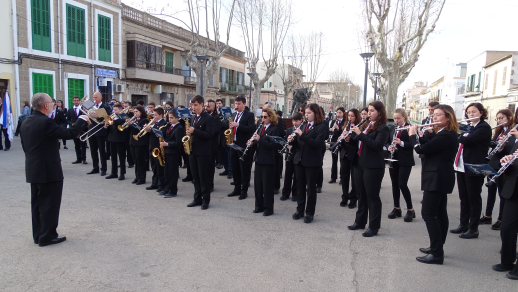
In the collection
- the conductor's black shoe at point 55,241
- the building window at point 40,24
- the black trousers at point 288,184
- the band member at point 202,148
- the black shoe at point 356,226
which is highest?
the building window at point 40,24

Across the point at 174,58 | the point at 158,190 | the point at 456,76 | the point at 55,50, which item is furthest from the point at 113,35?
the point at 456,76

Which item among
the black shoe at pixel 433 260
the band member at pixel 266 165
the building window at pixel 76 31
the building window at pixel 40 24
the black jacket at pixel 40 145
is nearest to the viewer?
the black shoe at pixel 433 260

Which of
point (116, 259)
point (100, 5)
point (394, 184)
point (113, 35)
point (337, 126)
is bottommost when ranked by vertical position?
point (116, 259)

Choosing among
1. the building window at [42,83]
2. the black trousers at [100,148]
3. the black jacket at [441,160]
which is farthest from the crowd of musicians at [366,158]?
the building window at [42,83]

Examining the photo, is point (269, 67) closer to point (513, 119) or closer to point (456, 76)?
point (513, 119)

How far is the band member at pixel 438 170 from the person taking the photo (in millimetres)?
4164

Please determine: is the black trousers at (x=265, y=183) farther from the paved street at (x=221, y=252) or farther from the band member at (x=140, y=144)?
the band member at (x=140, y=144)

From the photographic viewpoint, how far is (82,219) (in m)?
5.58

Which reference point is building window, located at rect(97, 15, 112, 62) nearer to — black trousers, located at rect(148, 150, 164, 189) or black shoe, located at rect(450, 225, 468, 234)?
black trousers, located at rect(148, 150, 164, 189)

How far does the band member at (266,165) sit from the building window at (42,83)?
52.3ft

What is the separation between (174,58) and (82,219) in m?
24.8

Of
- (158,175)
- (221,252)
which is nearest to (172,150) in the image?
Result: (158,175)

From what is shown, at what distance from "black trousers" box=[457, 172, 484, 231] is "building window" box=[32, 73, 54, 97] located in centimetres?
1884

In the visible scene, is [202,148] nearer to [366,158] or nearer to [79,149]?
[366,158]
